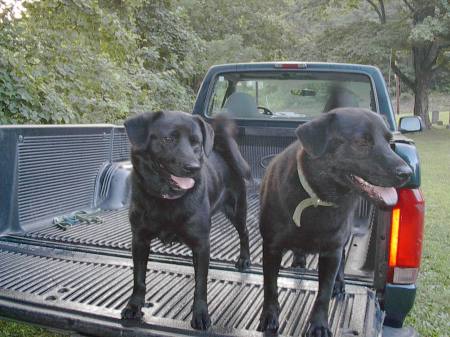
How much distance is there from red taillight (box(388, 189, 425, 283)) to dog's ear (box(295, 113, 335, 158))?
557 mm

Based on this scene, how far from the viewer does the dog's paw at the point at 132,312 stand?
2.47 m

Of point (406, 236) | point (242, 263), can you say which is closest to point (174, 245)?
point (242, 263)

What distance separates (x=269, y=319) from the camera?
8.12ft

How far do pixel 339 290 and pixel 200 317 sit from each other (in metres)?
0.90

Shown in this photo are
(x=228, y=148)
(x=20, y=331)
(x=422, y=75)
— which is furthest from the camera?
(x=422, y=75)

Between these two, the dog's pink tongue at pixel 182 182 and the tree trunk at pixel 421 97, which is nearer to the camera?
the dog's pink tongue at pixel 182 182

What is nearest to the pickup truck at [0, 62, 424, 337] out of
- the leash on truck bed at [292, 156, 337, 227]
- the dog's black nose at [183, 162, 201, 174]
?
the leash on truck bed at [292, 156, 337, 227]

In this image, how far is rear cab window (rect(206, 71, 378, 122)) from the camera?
188 inches

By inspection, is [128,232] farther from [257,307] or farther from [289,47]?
[289,47]

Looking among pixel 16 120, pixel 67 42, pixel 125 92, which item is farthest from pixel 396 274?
pixel 125 92

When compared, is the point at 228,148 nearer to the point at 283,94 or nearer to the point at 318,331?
the point at 318,331

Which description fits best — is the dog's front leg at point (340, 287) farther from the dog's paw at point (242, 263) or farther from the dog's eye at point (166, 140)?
the dog's eye at point (166, 140)

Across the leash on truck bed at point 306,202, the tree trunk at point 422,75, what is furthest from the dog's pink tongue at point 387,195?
the tree trunk at point 422,75

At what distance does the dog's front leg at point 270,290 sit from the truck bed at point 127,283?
0.20ft
